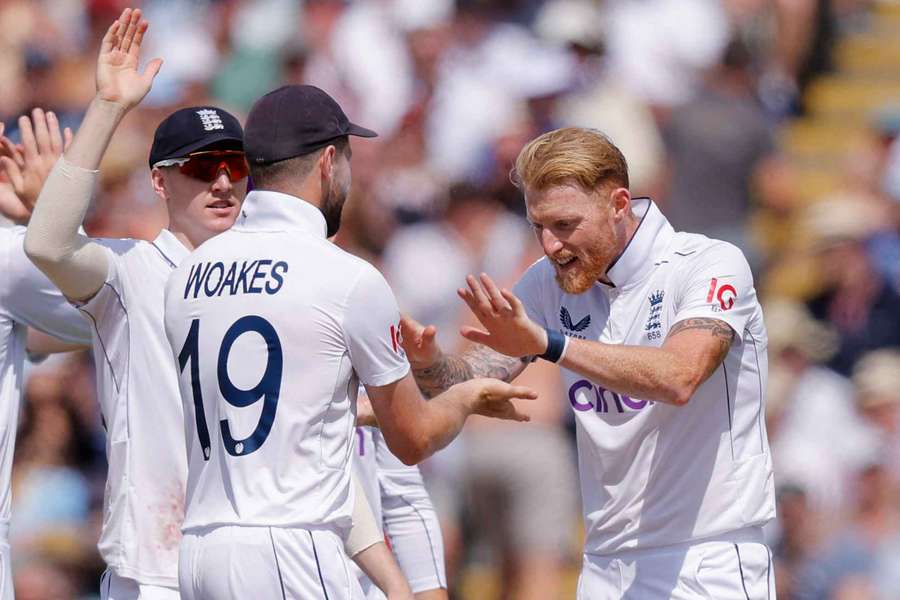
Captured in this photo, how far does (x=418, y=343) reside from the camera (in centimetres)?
540

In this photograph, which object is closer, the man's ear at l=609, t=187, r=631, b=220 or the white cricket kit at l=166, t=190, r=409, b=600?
the white cricket kit at l=166, t=190, r=409, b=600

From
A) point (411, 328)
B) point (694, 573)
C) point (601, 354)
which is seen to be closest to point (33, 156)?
point (411, 328)

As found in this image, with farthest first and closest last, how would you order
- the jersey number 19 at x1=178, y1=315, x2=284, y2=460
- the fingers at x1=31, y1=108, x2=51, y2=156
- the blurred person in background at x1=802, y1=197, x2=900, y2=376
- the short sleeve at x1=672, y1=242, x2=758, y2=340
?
the blurred person in background at x1=802, y1=197, x2=900, y2=376
the fingers at x1=31, y1=108, x2=51, y2=156
the short sleeve at x1=672, y1=242, x2=758, y2=340
the jersey number 19 at x1=178, y1=315, x2=284, y2=460

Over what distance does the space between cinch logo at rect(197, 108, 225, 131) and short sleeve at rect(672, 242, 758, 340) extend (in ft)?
5.30

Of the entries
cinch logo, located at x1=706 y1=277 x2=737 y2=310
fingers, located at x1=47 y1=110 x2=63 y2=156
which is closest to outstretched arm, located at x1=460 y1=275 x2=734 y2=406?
cinch logo, located at x1=706 y1=277 x2=737 y2=310

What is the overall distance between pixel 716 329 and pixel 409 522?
6.35 ft

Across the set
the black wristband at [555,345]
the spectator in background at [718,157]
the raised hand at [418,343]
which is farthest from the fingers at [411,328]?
the spectator in background at [718,157]

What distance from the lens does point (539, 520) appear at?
29.7 feet

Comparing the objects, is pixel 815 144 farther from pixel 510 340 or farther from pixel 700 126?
pixel 510 340

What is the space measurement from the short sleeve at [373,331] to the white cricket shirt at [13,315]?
1.52 meters

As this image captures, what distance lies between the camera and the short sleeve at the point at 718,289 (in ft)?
17.3

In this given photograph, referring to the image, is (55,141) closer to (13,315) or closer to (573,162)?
(13,315)

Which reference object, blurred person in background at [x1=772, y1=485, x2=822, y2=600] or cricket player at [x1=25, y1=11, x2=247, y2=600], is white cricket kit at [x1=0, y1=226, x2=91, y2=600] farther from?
blurred person in background at [x1=772, y1=485, x2=822, y2=600]

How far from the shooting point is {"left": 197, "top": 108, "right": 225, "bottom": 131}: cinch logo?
18.2 ft
